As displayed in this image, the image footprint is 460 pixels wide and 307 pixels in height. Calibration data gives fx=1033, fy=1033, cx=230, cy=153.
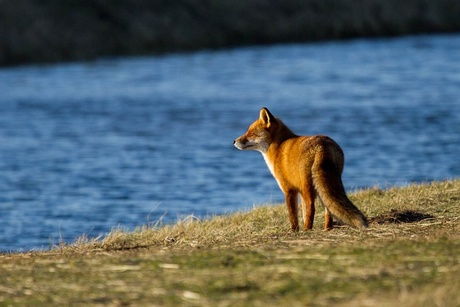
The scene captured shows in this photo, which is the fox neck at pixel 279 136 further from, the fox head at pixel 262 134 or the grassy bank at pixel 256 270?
the grassy bank at pixel 256 270

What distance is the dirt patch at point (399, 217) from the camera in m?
10.6

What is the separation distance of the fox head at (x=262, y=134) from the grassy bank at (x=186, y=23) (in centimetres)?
3071

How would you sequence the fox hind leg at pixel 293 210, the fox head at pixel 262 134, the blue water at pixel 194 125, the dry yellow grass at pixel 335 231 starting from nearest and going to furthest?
the dry yellow grass at pixel 335 231, the fox hind leg at pixel 293 210, the fox head at pixel 262 134, the blue water at pixel 194 125

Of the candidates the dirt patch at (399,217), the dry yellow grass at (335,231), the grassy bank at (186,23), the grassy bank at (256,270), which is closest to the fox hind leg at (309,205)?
the dry yellow grass at (335,231)


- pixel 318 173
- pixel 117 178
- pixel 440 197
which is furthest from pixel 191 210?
pixel 318 173

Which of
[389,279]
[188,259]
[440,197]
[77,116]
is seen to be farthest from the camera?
[77,116]

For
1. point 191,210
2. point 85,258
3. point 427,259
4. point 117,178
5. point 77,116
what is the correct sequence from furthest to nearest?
point 77,116 → point 117,178 → point 191,210 → point 85,258 → point 427,259

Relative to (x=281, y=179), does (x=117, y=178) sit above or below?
below

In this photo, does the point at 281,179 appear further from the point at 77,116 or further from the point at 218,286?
the point at 77,116

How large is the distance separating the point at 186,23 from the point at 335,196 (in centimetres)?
3669

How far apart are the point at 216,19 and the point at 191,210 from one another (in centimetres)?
2989

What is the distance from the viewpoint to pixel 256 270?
7.35 meters

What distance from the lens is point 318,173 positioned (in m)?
10.1

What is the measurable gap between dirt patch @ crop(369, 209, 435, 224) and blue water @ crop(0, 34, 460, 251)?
3025mm
